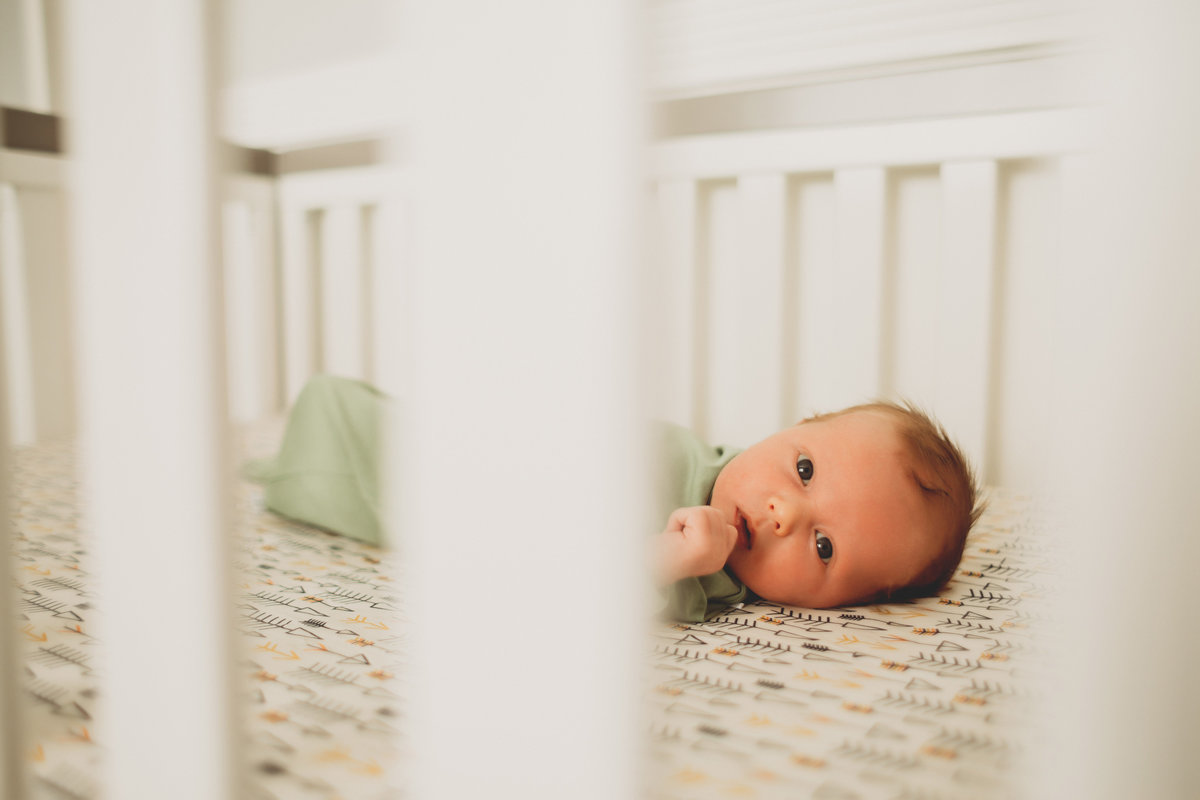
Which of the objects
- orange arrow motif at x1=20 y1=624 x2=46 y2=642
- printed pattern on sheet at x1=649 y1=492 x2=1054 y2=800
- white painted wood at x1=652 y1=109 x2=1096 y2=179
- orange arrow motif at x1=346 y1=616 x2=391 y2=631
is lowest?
printed pattern on sheet at x1=649 y1=492 x2=1054 y2=800

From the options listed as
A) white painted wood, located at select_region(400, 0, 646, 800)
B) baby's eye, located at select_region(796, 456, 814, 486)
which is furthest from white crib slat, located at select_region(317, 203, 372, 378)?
white painted wood, located at select_region(400, 0, 646, 800)

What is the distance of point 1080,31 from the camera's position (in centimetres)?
22

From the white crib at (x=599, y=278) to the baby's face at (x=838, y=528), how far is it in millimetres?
241

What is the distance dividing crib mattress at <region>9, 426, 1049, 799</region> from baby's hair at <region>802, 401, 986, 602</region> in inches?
0.7

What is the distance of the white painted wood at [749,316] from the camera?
115 cm

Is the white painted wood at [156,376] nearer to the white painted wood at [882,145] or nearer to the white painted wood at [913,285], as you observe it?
the white painted wood at [882,145]

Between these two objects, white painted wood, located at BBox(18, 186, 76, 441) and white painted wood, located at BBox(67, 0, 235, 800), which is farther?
white painted wood, located at BBox(18, 186, 76, 441)

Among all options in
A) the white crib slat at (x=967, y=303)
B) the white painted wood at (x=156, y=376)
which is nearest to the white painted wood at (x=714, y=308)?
the white crib slat at (x=967, y=303)

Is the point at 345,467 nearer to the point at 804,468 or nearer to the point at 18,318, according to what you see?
the point at 804,468

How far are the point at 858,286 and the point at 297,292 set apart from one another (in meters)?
1.00

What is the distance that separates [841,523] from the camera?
677 mm

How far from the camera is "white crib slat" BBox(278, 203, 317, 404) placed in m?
1.53

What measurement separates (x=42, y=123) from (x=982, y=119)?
1.29 meters

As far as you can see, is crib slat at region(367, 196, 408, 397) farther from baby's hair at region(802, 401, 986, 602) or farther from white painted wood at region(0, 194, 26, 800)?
white painted wood at region(0, 194, 26, 800)
